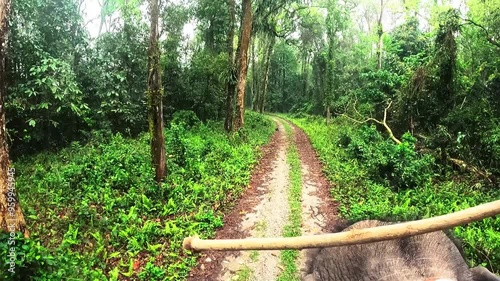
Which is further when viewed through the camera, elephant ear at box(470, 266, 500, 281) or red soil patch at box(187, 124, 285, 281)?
red soil patch at box(187, 124, 285, 281)

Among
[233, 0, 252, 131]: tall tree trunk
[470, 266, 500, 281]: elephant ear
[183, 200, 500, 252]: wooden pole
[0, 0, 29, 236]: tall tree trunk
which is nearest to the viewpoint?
[183, 200, 500, 252]: wooden pole

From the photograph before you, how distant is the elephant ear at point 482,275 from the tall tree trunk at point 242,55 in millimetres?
15132

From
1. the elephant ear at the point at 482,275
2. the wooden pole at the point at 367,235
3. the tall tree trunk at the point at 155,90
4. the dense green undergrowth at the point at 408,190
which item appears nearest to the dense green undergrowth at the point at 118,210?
the tall tree trunk at the point at 155,90

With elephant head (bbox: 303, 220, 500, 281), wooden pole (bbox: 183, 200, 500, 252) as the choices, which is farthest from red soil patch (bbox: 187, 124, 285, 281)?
wooden pole (bbox: 183, 200, 500, 252)

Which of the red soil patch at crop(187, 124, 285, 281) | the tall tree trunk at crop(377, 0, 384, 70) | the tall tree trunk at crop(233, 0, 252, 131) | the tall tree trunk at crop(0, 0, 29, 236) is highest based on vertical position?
the tall tree trunk at crop(377, 0, 384, 70)

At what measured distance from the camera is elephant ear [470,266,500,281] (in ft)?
4.44

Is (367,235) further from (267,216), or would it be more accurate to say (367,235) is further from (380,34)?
(380,34)

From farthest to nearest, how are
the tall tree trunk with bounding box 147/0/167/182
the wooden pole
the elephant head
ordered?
the tall tree trunk with bounding box 147/0/167/182 → the elephant head → the wooden pole

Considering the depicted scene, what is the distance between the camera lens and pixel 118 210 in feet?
25.1

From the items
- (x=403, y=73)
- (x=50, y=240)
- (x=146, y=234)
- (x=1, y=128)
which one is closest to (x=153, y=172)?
(x=146, y=234)

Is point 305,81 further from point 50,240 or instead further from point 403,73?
point 50,240

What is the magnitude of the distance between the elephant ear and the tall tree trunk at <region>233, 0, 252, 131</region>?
15132 mm

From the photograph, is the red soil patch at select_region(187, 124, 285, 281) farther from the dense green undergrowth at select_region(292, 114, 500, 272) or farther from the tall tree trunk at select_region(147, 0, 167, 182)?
the tall tree trunk at select_region(147, 0, 167, 182)

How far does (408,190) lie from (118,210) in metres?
8.46
